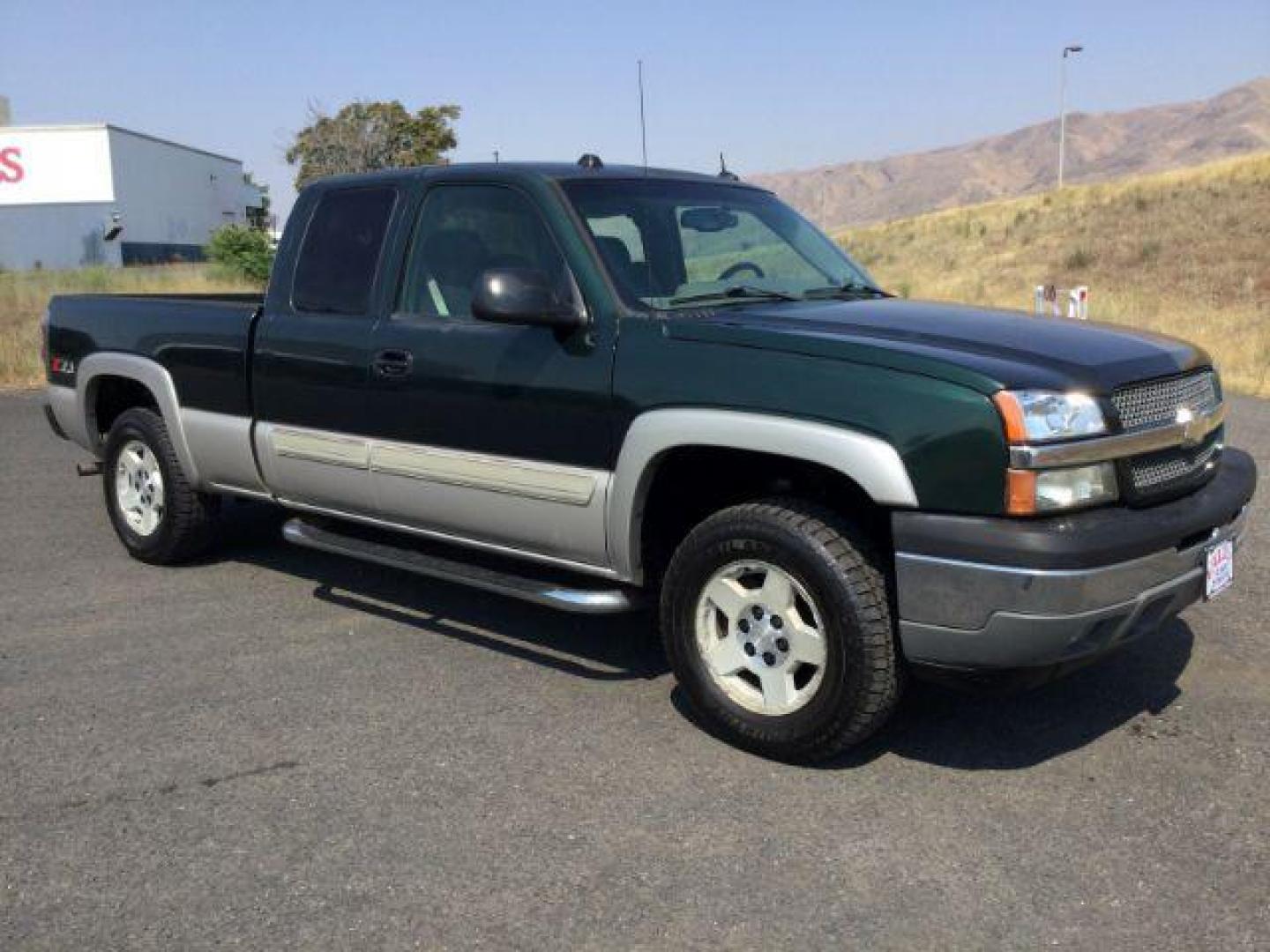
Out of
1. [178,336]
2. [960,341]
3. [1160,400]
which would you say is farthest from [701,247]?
[178,336]

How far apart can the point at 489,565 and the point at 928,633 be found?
90.2 inches

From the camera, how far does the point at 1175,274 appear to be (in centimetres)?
3080

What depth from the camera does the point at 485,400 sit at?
14.7 ft

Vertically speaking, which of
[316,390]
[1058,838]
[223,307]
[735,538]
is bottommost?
[1058,838]

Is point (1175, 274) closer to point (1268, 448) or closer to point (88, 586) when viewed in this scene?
point (1268, 448)

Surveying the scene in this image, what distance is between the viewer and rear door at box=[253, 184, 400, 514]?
500 centimetres

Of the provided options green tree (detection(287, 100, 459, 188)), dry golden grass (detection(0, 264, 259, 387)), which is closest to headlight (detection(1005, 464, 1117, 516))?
dry golden grass (detection(0, 264, 259, 387))

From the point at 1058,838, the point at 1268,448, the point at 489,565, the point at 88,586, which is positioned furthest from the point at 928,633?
the point at 1268,448

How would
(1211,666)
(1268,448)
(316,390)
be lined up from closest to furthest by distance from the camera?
(1211,666)
(316,390)
(1268,448)

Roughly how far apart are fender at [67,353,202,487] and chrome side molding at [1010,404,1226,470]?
13.6ft

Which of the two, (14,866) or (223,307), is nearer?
(14,866)

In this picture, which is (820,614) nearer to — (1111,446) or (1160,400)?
(1111,446)

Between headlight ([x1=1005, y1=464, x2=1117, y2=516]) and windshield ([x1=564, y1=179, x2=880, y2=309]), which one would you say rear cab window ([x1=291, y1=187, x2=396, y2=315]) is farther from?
headlight ([x1=1005, y1=464, x2=1117, y2=516])

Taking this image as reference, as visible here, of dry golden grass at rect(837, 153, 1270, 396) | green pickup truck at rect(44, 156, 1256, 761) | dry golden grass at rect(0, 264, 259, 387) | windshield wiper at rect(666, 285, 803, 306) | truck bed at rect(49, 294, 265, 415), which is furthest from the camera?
dry golden grass at rect(837, 153, 1270, 396)
